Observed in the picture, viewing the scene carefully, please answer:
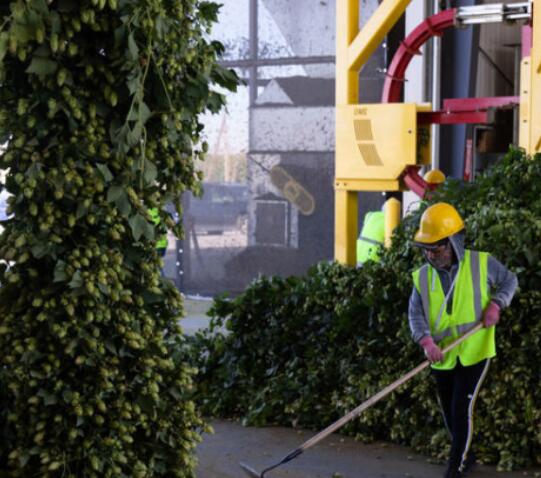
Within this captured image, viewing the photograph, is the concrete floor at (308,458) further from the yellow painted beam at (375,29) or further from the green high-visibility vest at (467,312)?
the yellow painted beam at (375,29)

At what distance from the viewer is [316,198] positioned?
16.9 meters

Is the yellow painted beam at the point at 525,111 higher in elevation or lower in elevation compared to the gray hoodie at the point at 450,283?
higher

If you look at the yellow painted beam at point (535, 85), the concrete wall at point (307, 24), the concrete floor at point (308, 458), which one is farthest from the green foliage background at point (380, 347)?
the concrete wall at point (307, 24)

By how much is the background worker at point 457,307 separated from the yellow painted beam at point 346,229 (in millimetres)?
3295

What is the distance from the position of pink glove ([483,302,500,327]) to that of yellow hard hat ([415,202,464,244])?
525mm

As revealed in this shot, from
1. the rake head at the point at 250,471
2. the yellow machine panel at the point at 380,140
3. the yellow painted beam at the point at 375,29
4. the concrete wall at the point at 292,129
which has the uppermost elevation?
the yellow painted beam at the point at 375,29

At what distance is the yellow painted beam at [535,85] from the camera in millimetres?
9117

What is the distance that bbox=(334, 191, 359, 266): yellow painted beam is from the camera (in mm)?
10586

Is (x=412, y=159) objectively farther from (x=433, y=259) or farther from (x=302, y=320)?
(x=433, y=259)

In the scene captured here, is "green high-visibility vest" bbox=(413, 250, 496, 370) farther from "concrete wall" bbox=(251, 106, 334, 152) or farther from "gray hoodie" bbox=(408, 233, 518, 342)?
"concrete wall" bbox=(251, 106, 334, 152)

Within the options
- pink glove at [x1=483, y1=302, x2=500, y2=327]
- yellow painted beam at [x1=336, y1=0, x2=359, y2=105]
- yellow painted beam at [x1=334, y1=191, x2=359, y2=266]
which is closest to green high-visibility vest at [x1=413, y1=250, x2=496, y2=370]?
pink glove at [x1=483, y1=302, x2=500, y2=327]

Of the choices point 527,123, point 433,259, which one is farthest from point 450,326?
point 527,123

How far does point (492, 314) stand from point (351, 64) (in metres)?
4.31

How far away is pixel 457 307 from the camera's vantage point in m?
7.12
